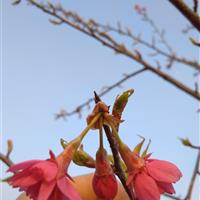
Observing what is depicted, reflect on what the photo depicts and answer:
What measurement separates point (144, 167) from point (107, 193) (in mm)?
73

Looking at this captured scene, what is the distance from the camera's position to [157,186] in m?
0.68

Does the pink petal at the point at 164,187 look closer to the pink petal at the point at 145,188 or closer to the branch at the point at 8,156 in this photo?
the pink petal at the point at 145,188

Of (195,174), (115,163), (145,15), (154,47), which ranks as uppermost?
(145,15)

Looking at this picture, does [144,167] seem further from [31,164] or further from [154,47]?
[154,47]

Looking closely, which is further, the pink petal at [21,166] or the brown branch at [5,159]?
the brown branch at [5,159]

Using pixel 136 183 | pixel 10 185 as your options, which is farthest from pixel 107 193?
pixel 10 185

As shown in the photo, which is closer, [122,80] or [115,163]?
[115,163]

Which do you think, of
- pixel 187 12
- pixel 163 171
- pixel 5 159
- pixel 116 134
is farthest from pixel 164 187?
pixel 5 159

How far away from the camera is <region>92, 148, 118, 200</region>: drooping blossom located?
0.70 metres

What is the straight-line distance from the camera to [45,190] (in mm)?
619

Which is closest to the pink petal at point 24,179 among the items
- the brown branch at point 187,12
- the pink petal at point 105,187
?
the pink petal at point 105,187

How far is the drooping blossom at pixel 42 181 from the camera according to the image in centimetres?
62

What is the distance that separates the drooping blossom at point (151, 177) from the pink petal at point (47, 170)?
12cm

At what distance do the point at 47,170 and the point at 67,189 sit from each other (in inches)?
2.0
